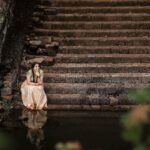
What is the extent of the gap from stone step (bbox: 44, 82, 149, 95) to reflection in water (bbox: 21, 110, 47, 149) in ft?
2.89

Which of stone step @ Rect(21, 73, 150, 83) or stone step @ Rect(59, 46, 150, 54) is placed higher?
stone step @ Rect(59, 46, 150, 54)

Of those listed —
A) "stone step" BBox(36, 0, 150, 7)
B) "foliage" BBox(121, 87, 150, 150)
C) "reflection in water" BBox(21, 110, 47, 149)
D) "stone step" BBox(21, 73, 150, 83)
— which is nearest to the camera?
"foliage" BBox(121, 87, 150, 150)

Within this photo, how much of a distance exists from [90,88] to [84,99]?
0.40m

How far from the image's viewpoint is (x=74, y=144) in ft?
4.53

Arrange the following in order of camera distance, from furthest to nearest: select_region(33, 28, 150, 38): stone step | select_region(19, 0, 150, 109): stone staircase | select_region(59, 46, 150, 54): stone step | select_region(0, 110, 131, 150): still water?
select_region(33, 28, 150, 38): stone step, select_region(59, 46, 150, 54): stone step, select_region(19, 0, 150, 109): stone staircase, select_region(0, 110, 131, 150): still water

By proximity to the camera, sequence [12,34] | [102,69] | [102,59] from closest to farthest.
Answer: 1. [102,69]
2. [102,59]
3. [12,34]

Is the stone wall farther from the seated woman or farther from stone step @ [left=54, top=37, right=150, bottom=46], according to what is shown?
stone step @ [left=54, top=37, right=150, bottom=46]

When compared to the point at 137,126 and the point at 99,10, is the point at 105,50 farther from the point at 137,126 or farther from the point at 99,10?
the point at 137,126

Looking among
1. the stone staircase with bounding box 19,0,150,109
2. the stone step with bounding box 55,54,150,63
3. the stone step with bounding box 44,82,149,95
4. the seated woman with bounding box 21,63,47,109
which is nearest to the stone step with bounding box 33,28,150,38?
the stone staircase with bounding box 19,0,150,109

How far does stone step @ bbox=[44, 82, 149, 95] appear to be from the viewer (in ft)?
33.0

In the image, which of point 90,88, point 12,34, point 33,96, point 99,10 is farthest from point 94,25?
point 33,96

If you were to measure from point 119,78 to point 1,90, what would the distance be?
2556 millimetres

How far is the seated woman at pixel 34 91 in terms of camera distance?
31.3 ft

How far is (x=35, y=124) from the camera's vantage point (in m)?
8.45
